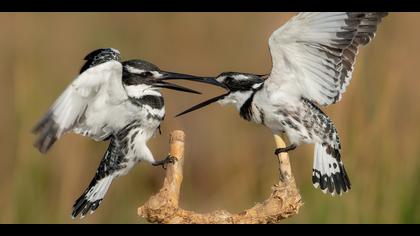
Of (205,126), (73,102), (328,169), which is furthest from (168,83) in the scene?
(205,126)

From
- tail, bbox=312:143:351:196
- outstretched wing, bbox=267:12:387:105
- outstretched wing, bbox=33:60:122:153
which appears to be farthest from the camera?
tail, bbox=312:143:351:196

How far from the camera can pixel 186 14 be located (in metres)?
5.52

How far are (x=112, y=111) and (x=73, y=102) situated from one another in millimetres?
229

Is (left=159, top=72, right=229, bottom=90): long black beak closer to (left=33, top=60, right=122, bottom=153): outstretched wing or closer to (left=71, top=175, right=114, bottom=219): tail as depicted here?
(left=33, top=60, right=122, bottom=153): outstretched wing

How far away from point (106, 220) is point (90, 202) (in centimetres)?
127

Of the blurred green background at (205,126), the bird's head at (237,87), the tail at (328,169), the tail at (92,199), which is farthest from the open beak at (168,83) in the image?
the blurred green background at (205,126)

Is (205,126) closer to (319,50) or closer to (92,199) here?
(92,199)

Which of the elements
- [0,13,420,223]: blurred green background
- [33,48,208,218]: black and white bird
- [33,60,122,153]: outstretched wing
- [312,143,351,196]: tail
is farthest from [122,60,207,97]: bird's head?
[0,13,420,223]: blurred green background

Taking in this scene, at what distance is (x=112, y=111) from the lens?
328 cm

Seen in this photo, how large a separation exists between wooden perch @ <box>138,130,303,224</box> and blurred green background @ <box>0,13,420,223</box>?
4.25 feet

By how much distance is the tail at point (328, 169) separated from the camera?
363 centimetres

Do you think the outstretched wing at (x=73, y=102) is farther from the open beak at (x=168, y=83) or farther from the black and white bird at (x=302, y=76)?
the black and white bird at (x=302, y=76)

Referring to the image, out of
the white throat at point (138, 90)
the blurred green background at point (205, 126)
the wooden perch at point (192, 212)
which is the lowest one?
the blurred green background at point (205, 126)

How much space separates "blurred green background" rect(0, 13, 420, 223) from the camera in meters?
4.22
